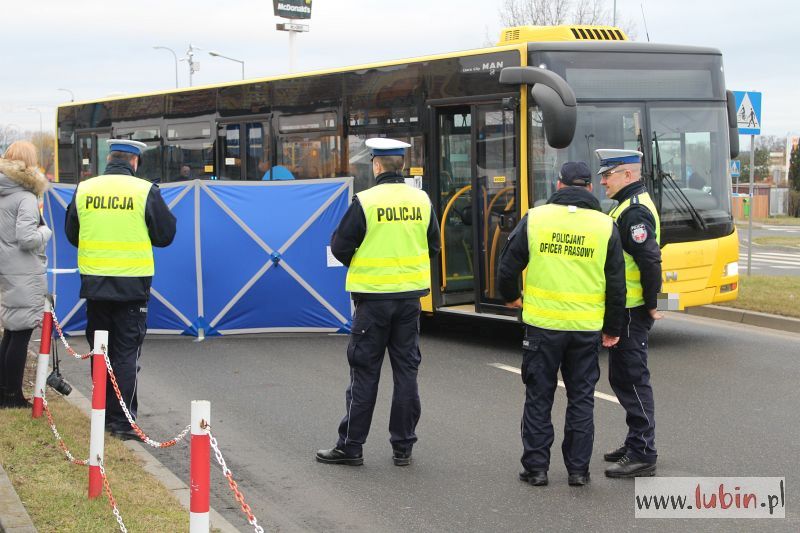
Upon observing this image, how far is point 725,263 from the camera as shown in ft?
35.9

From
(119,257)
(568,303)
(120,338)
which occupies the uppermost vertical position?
(119,257)

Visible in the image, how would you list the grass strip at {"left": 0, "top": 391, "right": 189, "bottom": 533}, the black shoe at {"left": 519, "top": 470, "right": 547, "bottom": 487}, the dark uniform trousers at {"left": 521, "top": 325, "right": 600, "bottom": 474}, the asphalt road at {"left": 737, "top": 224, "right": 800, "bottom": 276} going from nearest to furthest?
1. the grass strip at {"left": 0, "top": 391, "right": 189, "bottom": 533}
2. the dark uniform trousers at {"left": 521, "top": 325, "right": 600, "bottom": 474}
3. the black shoe at {"left": 519, "top": 470, "right": 547, "bottom": 487}
4. the asphalt road at {"left": 737, "top": 224, "right": 800, "bottom": 276}

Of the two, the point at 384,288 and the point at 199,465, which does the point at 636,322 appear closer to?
the point at 384,288

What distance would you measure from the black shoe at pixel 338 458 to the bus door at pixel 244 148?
8.17 meters

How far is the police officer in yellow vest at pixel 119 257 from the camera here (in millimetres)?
6988

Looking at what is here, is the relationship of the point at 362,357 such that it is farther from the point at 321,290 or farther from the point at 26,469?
the point at 321,290

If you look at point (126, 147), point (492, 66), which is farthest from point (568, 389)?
point (492, 66)

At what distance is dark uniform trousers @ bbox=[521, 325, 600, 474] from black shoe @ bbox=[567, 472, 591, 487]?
1.1 inches

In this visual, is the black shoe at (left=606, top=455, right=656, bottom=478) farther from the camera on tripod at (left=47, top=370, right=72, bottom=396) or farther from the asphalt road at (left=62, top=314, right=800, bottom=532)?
the camera on tripod at (left=47, top=370, right=72, bottom=396)

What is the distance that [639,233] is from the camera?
20.2 feet

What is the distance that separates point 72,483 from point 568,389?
289 centimetres

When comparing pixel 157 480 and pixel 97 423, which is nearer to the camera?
pixel 97 423

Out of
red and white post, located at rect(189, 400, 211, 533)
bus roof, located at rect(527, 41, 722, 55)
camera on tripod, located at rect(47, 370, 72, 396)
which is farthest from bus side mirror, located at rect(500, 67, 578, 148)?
red and white post, located at rect(189, 400, 211, 533)

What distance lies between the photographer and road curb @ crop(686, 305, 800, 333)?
40.5 feet
